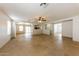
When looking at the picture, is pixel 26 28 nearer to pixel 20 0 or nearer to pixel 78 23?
pixel 78 23

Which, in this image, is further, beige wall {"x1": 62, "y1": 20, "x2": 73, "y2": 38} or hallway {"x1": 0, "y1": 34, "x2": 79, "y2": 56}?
beige wall {"x1": 62, "y1": 20, "x2": 73, "y2": 38}

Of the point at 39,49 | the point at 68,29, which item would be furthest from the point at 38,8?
the point at 68,29

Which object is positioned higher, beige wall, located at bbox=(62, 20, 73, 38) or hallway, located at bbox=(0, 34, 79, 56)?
beige wall, located at bbox=(62, 20, 73, 38)

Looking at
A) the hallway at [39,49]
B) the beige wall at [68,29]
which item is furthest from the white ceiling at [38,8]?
the beige wall at [68,29]

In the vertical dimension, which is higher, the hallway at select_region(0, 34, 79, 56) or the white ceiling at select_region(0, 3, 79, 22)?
the white ceiling at select_region(0, 3, 79, 22)

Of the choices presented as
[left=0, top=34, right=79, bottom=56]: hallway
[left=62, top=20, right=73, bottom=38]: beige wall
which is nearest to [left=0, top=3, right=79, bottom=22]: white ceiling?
[left=0, top=34, right=79, bottom=56]: hallway

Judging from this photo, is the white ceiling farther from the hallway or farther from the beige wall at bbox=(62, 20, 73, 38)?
the beige wall at bbox=(62, 20, 73, 38)

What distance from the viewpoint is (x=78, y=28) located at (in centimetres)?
711

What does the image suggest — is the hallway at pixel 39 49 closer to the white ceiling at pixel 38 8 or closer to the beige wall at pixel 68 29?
A: the white ceiling at pixel 38 8

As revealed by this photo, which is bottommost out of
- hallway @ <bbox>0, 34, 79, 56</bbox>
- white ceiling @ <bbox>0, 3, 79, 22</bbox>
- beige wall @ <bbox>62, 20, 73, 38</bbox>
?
hallway @ <bbox>0, 34, 79, 56</bbox>

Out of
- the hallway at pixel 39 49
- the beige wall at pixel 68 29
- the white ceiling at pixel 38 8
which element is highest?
the white ceiling at pixel 38 8

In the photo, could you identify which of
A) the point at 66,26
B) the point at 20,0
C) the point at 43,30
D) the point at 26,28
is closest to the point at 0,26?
the point at 20,0

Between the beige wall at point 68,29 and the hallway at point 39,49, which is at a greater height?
the beige wall at point 68,29

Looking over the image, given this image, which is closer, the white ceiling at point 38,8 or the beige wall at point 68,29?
the white ceiling at point 38,8
